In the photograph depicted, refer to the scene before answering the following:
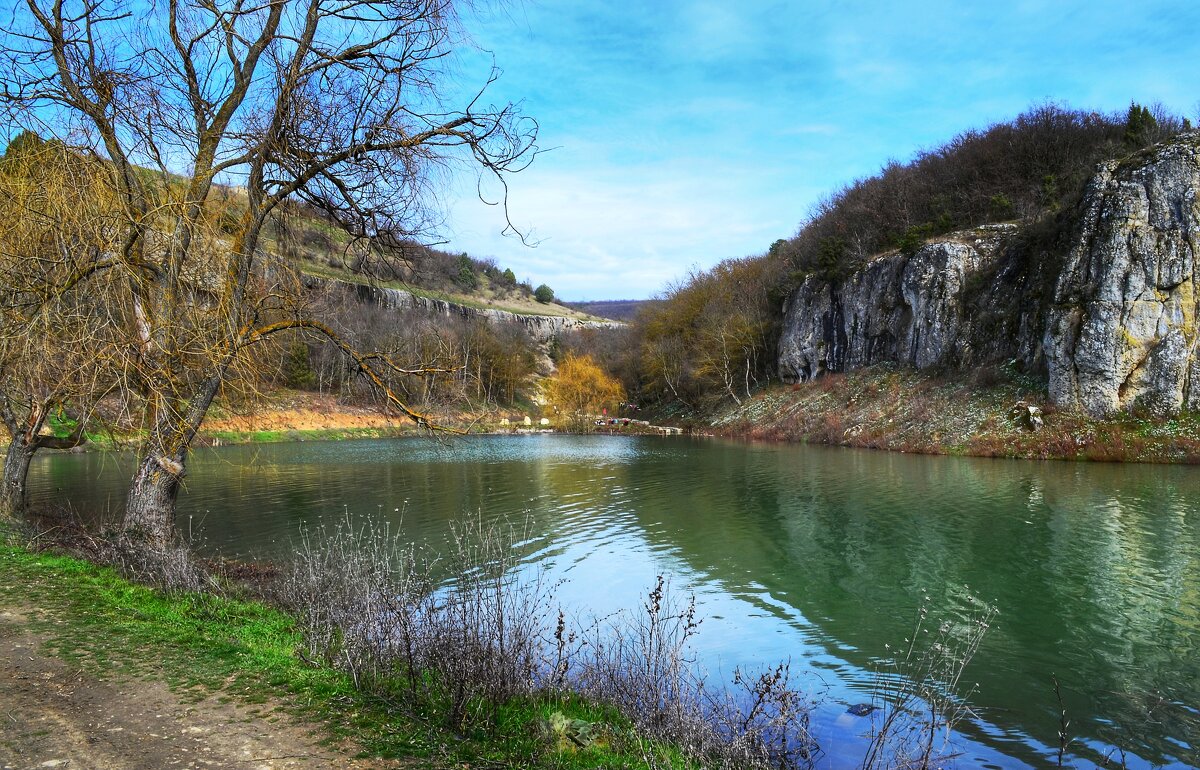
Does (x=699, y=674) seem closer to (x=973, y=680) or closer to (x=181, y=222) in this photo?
(x=973, y=680)

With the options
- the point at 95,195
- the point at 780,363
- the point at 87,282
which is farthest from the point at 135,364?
the point at 780,363

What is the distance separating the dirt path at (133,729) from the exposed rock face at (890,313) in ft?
Result: 137

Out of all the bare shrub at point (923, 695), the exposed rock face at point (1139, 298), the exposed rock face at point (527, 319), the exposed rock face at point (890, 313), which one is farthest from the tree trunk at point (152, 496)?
the exposed rock face at point (527, 319)

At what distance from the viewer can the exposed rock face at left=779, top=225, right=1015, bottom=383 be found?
135 feet

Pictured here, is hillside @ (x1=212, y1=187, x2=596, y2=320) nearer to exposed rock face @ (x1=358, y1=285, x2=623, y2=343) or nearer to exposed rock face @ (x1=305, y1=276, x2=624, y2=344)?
exposed rock face @ (x1=305, y1=276, x2=624, y2=344)

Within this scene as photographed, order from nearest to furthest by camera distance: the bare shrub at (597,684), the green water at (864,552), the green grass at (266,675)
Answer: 1. the green grass at (266,675)
2. the bare shrub at (597,684)
3. the green water at (864,552)

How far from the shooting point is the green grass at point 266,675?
4.54 meters

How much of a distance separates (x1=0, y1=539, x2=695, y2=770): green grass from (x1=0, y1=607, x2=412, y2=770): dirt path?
174mm

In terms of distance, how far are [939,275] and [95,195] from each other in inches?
1714

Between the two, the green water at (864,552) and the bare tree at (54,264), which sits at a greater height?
the bare tree at (54,264)

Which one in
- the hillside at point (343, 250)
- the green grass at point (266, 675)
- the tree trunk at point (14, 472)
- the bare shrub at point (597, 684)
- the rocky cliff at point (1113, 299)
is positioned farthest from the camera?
the rocky cliff at point (1113, 299)

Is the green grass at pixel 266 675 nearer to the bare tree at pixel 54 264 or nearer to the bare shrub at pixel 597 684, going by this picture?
the bare shrub at pixel 597 684

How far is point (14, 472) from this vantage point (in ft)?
44.2

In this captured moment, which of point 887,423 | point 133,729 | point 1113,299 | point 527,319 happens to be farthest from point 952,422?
point 527,319
